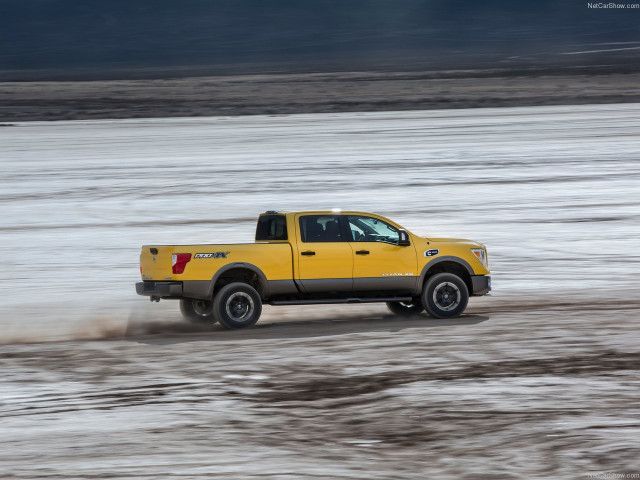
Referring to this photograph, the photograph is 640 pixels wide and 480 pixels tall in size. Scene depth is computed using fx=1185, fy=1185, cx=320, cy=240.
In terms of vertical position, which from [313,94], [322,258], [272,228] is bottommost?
[322,258]

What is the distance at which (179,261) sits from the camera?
14.0m

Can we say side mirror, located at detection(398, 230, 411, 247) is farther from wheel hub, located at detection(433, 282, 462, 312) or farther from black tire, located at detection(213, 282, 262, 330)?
black tire, located at detection(213, 282, 262, 330)

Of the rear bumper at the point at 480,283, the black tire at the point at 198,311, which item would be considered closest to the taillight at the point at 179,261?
the black tire at the point at 198,311

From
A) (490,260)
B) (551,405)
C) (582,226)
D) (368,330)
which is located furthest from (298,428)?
(582,226)

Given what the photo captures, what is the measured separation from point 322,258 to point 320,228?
0.47 metres

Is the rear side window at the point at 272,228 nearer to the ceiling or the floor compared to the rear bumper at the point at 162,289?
nearer to the ceiling

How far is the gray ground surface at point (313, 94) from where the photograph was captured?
5572cm

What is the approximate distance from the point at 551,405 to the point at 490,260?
10020 mm

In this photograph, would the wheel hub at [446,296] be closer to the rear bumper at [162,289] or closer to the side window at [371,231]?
the side window at [371,231]

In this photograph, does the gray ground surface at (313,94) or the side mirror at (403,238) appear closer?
the side mirror at (403,238)

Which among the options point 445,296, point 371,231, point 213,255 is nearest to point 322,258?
point 371,231

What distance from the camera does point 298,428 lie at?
9508mm

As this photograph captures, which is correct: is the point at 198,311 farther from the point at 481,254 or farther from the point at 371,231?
the point at 481,254

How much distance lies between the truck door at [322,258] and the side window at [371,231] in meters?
0.26
